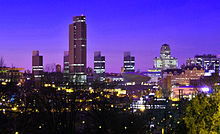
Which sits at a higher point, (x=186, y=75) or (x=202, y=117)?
(x=186, y=75)

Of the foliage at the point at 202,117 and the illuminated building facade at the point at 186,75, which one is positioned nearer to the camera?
the foliage at the point at 202,117

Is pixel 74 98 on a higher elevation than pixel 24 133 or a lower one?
higher

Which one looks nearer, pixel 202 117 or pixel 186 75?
pixel 202 117

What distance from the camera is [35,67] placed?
521 feet

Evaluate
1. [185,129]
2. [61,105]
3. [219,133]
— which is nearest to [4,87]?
[61,105]

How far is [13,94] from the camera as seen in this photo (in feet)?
96.7

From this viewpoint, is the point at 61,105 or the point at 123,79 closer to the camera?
the point at 61,105

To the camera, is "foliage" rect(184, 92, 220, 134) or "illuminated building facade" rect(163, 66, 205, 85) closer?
"foliage" rect(184, 92, 220, 134)

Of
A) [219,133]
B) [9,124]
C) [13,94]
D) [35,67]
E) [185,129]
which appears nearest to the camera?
[219,133]

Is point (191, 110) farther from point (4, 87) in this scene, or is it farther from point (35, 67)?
point (35, 67)

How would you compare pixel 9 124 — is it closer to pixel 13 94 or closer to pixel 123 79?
pixel 13 94

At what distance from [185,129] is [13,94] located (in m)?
16.2

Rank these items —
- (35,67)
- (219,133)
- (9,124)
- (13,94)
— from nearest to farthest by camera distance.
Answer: (219,133) < (9,124) < (13,94) < (35,67)

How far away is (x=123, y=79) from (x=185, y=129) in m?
178
